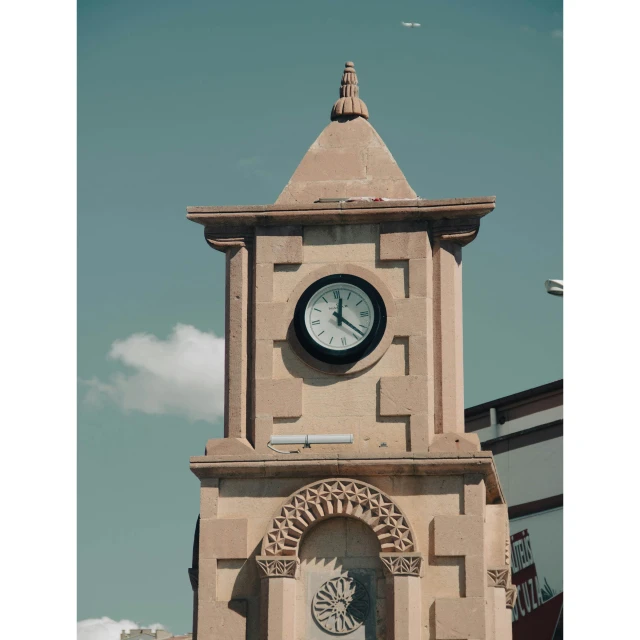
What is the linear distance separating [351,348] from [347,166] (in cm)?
358

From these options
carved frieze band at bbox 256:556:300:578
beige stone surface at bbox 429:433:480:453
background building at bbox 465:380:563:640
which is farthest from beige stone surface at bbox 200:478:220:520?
background building at bbox 465:380:563:640

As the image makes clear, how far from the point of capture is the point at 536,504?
2074 inches

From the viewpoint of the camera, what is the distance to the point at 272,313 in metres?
33.5

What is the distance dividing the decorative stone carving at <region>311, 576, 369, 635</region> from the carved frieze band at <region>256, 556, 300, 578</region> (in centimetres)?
58

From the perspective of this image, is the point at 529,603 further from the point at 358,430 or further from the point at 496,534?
the point at 358,430

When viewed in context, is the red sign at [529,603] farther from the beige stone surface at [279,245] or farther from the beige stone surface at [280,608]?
the beige stone surface at [280,608]

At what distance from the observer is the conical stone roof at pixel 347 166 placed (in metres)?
34.5

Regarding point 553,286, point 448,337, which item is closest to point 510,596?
point 448,337

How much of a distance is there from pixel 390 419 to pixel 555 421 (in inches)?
804

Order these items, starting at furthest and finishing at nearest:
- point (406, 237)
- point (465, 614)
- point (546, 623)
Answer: point (546, 623)
point (406, 237)
point (465, 614)

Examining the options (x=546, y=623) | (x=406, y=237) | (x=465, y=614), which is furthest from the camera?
(x=546, y=623)

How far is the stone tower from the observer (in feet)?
105

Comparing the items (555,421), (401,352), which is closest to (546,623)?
(555,421)

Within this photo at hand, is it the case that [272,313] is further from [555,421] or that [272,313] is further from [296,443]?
[555,421]
